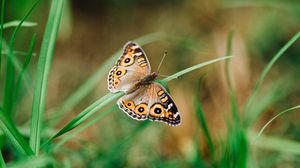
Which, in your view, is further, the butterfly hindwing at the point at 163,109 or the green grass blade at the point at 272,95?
the green grass blade at the point at 272,95

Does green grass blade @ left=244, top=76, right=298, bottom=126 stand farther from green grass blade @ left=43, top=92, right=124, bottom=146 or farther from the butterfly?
green grass blade @ left=43, top=92, right=124, bottom=146


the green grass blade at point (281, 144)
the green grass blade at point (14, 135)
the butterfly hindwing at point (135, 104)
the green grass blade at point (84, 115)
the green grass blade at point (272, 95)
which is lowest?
the green grass blade at point (14, 135)

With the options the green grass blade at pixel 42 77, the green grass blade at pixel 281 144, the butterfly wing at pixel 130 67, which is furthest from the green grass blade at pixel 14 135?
the green grass blade at pixel 281 144

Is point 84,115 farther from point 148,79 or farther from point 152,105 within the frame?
point 148,79

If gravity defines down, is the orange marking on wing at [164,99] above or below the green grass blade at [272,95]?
below

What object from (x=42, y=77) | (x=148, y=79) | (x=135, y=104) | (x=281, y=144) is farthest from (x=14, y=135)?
(x=281, y=144)

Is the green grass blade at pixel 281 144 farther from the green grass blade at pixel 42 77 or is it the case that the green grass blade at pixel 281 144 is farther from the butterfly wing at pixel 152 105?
the green grass blade at pixel 42 77

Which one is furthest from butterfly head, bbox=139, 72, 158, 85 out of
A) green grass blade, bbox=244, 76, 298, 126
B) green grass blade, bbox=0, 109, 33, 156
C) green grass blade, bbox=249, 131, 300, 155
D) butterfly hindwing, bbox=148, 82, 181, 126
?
green grass blade, bbox=249, 131, 300, 155
